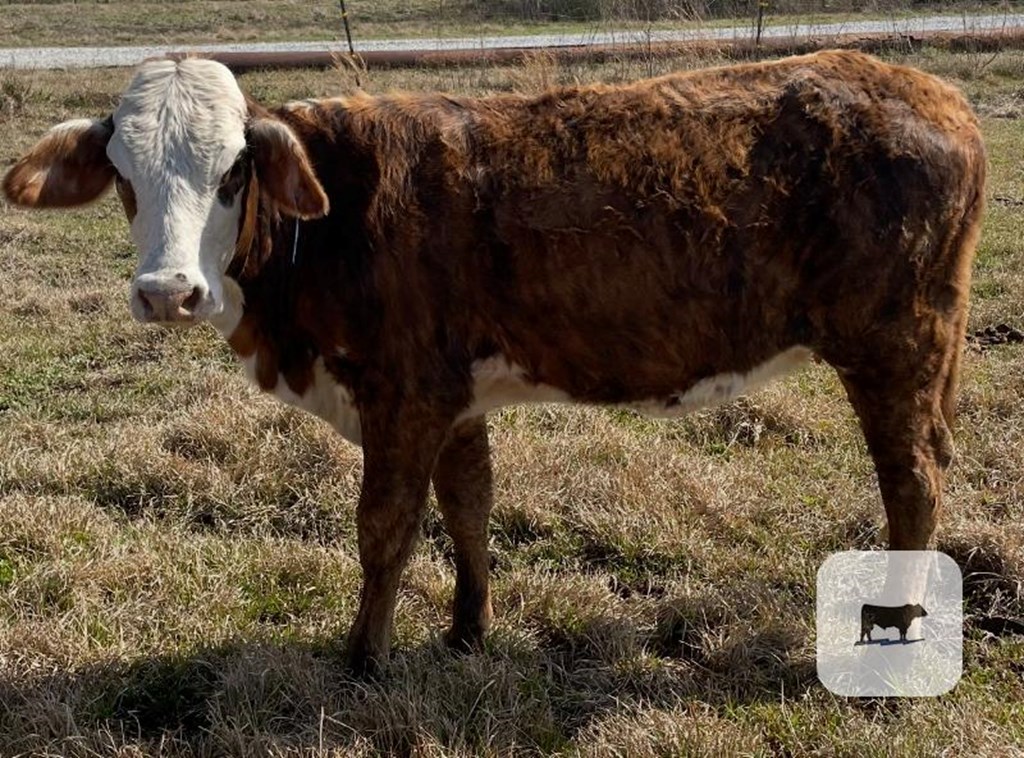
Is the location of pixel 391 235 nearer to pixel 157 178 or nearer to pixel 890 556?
pixel 157 178

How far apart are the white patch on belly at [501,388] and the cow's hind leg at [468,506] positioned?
30 centimetres

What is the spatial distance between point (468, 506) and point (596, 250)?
1.13m

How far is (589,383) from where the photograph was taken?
11.7 ft

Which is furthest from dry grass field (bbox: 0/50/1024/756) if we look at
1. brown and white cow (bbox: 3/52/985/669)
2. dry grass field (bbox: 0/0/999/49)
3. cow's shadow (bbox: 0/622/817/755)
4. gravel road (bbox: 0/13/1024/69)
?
dry grass field (bbox: 0/0/999/49)

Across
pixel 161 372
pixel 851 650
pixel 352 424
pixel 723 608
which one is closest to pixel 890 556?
pixel 851 650

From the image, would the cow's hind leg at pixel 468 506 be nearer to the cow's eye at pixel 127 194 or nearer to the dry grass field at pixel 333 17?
the cow's eye at pixel 127 194

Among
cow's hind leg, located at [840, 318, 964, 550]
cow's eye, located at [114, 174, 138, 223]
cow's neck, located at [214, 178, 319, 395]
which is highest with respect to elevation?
cow's eye, located at [114, 174, 138, 223]

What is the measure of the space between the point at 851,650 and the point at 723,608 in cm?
46

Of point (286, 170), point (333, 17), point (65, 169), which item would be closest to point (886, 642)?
point (286, 170)

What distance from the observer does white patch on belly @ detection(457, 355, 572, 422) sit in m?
3.51

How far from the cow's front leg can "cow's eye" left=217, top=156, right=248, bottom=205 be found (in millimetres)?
→ 809

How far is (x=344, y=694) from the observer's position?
3459 millimetres

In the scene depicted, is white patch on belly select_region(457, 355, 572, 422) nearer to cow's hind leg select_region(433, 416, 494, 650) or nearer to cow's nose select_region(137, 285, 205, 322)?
cow's hind leg select_region(433, 416, 494, 650)

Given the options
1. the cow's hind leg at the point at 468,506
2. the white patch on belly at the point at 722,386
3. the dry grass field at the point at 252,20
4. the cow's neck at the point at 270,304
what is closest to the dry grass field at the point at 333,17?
the dry grass field at the point at 252,20
